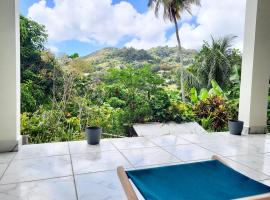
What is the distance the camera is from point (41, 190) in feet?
7.32

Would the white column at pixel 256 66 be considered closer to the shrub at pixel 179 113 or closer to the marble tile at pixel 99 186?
the shrub at pixel 179 113

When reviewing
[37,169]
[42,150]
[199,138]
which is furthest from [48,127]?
[199,138]

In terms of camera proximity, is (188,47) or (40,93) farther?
(188,47)

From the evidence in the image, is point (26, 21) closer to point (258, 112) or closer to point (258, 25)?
point (258, 25)

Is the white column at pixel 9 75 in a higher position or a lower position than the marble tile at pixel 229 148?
higher

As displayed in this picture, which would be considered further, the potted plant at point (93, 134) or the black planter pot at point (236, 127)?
the black planter pot at point (236, 127)

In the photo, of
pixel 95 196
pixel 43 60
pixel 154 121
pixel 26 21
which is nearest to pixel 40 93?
pixel 43 60

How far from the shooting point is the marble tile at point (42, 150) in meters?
3.14

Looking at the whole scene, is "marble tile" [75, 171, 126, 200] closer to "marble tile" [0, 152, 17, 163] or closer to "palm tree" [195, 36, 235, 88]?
"marble tile" [0, 152, 17, 163]

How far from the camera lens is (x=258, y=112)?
4477mm

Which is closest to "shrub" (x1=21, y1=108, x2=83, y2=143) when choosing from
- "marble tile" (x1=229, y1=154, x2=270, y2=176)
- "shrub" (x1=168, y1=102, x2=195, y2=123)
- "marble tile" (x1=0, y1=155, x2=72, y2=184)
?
"marble tile" (x1=0, y1=155, x2=72, y2=184)

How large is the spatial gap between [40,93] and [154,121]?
8.31 ft

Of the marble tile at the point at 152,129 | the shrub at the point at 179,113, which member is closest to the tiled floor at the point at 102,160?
the marble tile at the point at 152,129

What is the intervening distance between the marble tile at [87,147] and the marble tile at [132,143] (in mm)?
117
